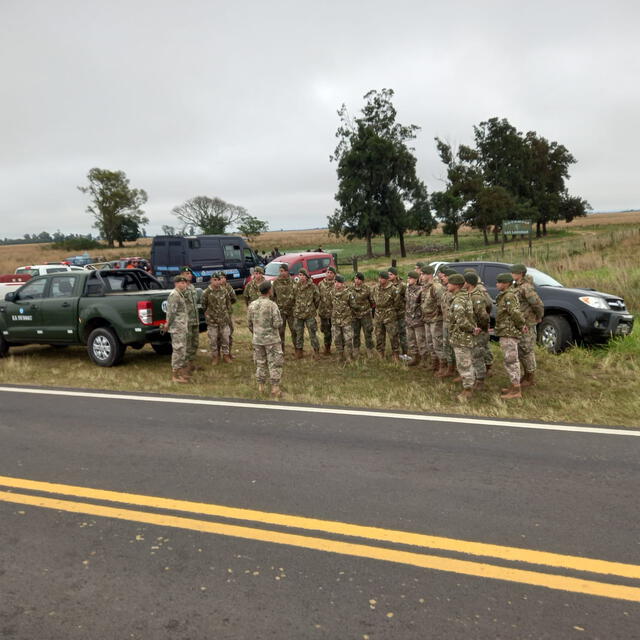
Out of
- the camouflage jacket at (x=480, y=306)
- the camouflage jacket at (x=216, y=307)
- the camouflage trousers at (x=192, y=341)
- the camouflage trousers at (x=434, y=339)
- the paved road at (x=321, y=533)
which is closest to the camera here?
the paved road at (x=321, y=533)

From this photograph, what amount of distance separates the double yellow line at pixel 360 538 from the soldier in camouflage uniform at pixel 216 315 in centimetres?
564

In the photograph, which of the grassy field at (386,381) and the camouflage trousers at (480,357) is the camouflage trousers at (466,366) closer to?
the grassy field at (386,381)

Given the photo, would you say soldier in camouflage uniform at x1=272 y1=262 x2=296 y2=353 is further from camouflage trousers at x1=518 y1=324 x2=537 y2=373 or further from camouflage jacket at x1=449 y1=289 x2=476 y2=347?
camouflage trousers at x1=518 y1=324 x2=537 y2=373

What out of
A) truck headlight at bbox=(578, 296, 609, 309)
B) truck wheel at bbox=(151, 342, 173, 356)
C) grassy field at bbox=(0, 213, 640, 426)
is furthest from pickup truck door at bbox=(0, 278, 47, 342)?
truck headlight at bbox=(578, 296, 609, 309)

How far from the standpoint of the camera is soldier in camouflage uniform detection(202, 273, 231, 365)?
32.9ft

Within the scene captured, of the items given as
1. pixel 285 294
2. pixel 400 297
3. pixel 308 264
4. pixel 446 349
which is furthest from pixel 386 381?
pixel 308 264

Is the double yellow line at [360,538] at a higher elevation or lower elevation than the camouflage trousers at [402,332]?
lower

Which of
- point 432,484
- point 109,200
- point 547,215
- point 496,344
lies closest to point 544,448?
point 432,484

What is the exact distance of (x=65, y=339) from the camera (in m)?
10.2

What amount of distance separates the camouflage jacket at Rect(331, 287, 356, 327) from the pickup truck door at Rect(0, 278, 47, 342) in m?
5.54

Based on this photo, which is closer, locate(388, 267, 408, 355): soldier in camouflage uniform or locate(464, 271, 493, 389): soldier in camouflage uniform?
locate(464, 271, 493, 389): soldier in camouflage uniform

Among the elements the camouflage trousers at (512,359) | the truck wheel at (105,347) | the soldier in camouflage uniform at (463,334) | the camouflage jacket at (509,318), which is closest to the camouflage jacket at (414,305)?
the soldier in camouflage uniform at (463,334)

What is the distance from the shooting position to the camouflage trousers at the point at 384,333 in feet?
32.7

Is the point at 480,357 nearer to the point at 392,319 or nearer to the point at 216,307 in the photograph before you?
the point at 392,319
